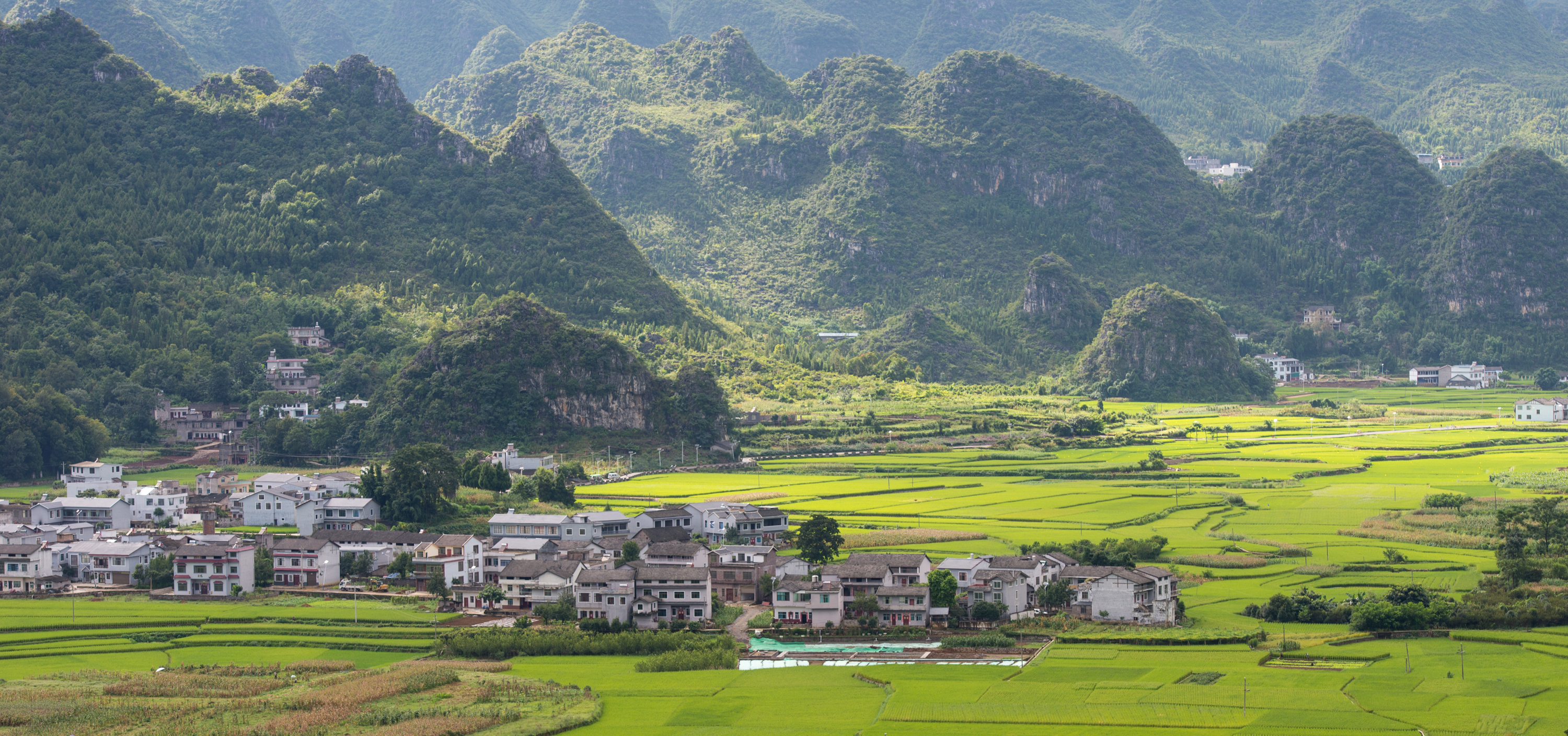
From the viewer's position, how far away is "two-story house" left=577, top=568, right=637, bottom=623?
2301 inches

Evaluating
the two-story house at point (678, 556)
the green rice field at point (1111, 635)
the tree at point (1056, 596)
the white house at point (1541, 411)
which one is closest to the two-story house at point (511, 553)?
the two-story house at point (678, 556)

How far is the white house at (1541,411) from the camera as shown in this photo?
121 metres

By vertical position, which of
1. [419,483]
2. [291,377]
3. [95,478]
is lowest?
[419,483]

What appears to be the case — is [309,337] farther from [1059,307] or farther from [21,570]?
[1059,307]

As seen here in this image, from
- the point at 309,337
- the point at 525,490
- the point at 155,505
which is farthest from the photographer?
the point at 309,337

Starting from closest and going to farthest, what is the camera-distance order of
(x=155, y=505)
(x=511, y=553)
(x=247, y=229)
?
(x=511, y=553), (x=155, y=505), (x=247, y=229)

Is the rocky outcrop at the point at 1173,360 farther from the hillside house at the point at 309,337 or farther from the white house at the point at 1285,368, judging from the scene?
the hillside house at the point at 309,337

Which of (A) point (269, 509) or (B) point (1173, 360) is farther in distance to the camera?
(B) point (1173, 360)

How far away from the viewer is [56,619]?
190ft

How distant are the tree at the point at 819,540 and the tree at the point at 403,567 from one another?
51.7ft

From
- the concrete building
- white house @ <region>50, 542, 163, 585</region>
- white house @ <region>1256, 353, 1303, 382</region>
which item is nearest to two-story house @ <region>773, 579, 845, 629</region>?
the concrete building

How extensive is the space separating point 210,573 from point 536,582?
528 inches

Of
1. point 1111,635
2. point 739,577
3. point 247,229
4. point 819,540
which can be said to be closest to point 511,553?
point 739,577

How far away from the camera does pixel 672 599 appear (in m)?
58.8
